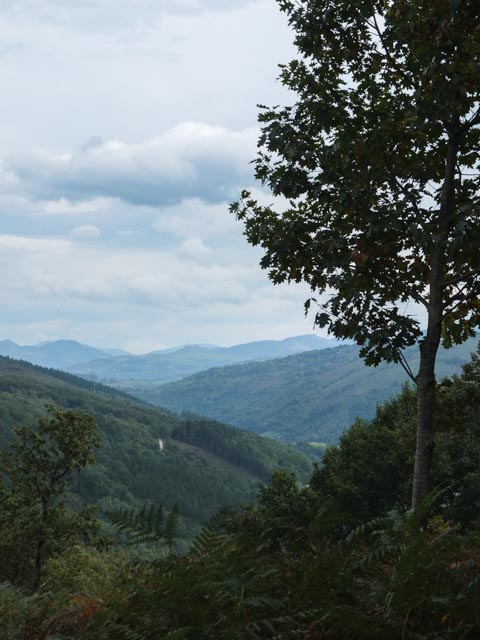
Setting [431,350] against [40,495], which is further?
[40,495]

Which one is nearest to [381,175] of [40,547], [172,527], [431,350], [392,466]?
[431,350]

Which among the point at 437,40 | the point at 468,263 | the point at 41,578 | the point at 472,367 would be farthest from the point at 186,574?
the point at 41,578

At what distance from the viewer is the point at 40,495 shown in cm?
4078

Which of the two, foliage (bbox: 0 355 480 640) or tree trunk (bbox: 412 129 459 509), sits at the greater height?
tree trunk (bbox: 412 129 459 509)

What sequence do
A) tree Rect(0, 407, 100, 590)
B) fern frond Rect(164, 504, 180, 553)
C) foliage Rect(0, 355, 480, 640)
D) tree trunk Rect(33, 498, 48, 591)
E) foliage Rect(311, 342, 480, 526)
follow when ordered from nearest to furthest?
foliage Rect(0, 355, 480, 640) < fern frond Rect(164, 504, 180, 553) < foliage Rect(311, 342, 480, 526) < tree trunk Rect(33, 498, 48, 591) < tree Rect(0, 407, 100, 590)

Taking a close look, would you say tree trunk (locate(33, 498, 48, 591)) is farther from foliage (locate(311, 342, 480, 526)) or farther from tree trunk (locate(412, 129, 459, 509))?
tree trunk (locate(412, 129, 459, 509))

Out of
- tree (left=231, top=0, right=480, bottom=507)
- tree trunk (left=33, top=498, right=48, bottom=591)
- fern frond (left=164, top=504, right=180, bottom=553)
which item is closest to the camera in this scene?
fern frond (left=164, top=504, right=180, bottom=553)

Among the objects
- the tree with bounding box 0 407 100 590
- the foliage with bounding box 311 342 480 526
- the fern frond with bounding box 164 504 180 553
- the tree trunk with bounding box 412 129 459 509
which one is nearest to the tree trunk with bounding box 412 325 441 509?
the tree trunk with bounding box 412 129 459 509

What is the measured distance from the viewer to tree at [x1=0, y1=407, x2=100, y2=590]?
39.2 m

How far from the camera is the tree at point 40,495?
129 ft

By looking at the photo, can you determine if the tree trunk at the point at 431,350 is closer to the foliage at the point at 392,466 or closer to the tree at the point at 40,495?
the foliage at the point at 392,466

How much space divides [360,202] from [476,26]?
12.1ft

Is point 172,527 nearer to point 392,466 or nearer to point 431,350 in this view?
point 431,350

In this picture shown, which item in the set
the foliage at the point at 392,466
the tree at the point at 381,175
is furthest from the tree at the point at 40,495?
the tree at the point at 381,175
